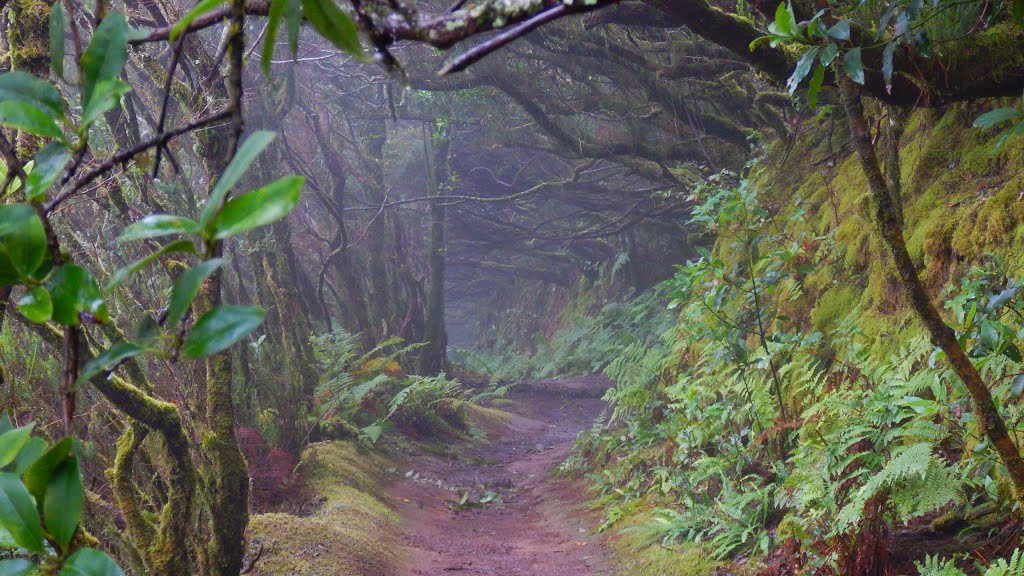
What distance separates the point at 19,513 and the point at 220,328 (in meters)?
0.26

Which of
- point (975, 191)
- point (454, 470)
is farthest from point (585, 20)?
point (454, 470)

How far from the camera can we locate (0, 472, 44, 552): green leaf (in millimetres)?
631

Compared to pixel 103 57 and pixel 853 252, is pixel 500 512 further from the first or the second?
pixel 103 57

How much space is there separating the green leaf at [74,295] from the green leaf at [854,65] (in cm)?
206

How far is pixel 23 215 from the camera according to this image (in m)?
0.61

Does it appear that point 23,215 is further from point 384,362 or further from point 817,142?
point 384,362

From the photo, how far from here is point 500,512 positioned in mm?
5918

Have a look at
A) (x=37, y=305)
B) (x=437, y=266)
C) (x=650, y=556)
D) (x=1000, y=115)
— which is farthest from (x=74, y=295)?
(x=437, y=266)

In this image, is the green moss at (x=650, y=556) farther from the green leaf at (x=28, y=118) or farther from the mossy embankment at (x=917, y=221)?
the green leaf at (x=28, y=118)

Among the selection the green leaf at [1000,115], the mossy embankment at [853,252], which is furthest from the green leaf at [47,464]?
the mossy embankment at [853,252]

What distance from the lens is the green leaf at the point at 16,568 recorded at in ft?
2.11

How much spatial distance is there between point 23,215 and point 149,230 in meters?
0.11

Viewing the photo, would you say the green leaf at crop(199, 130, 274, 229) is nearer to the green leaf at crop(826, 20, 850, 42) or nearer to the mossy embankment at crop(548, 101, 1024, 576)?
the green leaf at crop(826, 20, 850, 42)

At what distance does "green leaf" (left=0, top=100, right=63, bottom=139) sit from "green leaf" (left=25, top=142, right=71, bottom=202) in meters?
0.02
